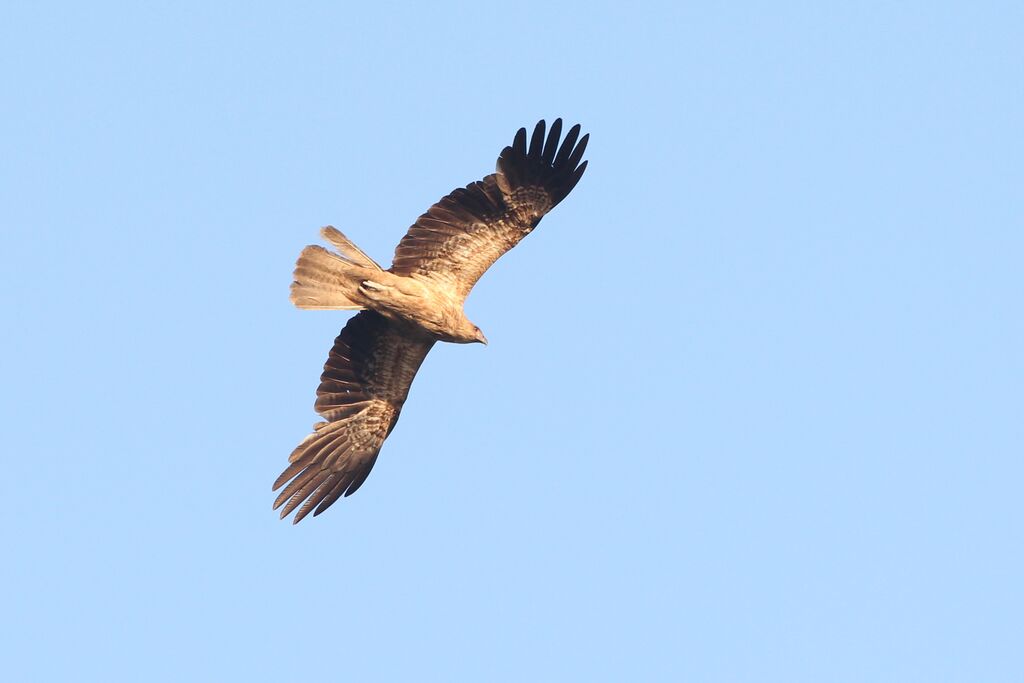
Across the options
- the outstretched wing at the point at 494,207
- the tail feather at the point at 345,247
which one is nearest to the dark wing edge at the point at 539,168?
the outstretched wing at the point at 494,207

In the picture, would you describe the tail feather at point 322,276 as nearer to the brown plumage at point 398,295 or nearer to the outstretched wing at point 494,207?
the brown plumage at point 398,295

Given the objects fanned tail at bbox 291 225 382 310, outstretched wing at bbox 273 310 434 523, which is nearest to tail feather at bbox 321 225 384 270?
fanned tail at bbox 291 225 382 310

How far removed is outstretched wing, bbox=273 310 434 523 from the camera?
617 inches

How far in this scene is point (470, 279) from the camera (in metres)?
15.5

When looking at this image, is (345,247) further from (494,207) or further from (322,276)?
(494,207)

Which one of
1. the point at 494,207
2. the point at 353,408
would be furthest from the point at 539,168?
the point at 353,408

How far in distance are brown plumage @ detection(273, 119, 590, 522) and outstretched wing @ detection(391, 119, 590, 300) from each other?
0.03 feet

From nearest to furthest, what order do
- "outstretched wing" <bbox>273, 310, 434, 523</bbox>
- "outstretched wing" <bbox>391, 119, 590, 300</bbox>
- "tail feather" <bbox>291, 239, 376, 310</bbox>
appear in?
"tail feather" <bbox>291, 239, 376, 310</bbox> → "outstretched wing" <bbox>391, 119, 590, 300</bbox> → "outstretched wing" <bbox>273, 310, 434, 523</bbox>

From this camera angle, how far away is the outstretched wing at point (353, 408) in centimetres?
1568

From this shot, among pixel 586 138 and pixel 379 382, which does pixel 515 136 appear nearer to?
pixel 586 138

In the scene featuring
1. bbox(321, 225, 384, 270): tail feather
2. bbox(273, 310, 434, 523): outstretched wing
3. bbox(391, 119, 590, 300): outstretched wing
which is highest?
bbox(391, 119, 590, 300): outstretched wing

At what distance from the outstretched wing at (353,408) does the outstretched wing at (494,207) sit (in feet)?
2.64

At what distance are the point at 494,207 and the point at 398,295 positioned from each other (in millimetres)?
1326

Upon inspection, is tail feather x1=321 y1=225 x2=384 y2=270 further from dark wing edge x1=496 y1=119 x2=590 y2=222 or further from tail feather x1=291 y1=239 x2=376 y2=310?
dark wing edge x1=496 y1=119 x2=590 y2=222
